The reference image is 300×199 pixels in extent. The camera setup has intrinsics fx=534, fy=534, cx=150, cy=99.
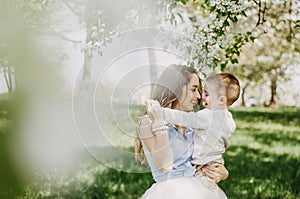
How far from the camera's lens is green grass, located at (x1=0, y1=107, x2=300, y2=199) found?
3.90 m

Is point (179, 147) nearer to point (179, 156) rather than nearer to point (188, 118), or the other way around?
point (179, 156)

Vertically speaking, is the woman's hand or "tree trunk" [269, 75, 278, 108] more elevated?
the woman's hand

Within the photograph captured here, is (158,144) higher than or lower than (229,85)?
lower

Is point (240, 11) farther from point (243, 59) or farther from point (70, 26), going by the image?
point (243, 59)

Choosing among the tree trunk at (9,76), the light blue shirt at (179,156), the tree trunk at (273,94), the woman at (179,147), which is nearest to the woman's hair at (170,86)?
the woman at (179,147)

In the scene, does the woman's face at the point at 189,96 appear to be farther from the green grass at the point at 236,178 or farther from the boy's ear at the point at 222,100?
the green grass at the point at 236,178

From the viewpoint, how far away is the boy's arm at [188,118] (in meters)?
1.84

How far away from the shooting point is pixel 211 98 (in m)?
2.07

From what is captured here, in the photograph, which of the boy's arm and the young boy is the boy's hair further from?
the boy's arm

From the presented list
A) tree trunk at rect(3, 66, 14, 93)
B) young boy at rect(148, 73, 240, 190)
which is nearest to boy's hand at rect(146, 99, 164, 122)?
young boy at rect(148, 73, 240, 190)

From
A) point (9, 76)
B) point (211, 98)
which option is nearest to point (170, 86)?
point (211, 98)

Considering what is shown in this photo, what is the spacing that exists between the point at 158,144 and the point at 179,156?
149 millimetres

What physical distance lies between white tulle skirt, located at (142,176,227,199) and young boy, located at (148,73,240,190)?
4cm

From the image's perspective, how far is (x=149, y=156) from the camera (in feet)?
6.53
